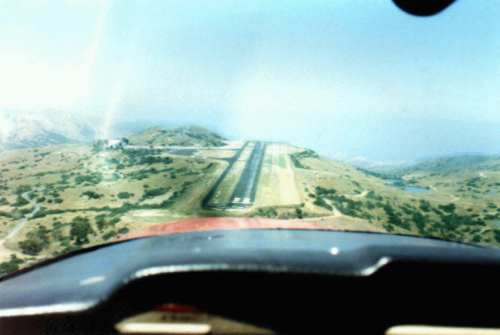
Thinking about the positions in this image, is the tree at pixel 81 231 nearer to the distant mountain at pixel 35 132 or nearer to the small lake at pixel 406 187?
the small lake at pixel 406 187

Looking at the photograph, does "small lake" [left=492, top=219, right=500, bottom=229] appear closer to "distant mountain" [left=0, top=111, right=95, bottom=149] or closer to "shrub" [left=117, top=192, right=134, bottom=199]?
"shrub" [left=117, top=192, right=134, bottom=199]

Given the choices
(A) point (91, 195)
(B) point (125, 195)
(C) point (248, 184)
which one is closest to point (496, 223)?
(C) point (248, 184)

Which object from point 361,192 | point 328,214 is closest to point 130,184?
point 328,214

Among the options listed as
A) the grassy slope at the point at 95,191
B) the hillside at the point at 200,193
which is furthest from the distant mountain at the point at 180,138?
the grassy slope at the point at 95,191

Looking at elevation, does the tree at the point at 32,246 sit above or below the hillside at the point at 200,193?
below

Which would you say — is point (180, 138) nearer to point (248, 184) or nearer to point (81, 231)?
point (248, 184)

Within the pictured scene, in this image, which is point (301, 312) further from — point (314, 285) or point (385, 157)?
point (385, 157)

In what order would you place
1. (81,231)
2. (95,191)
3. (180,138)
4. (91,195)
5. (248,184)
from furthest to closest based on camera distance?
(180,138)
(95,191)
(91,195)
(248,184)
(81,231)
